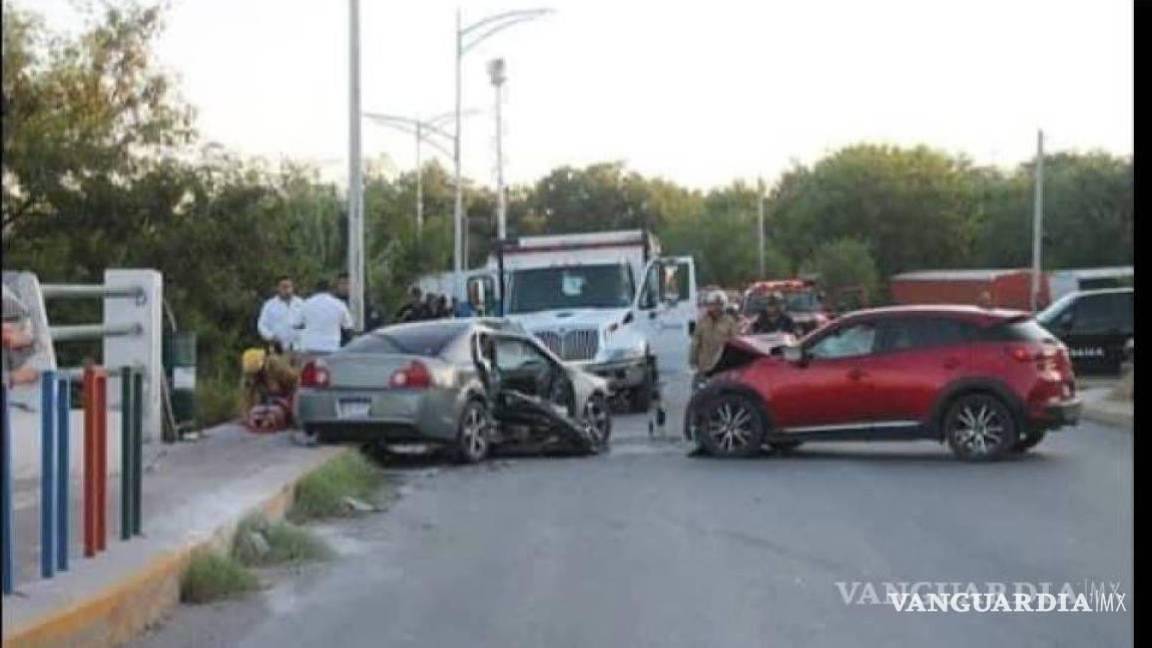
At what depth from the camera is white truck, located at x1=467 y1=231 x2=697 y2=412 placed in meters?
23.0

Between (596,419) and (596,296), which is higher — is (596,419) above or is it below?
below

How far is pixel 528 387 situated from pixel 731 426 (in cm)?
229

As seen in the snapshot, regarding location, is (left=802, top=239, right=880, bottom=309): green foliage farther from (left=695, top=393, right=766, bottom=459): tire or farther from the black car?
(left=695, top=393, right=766, bottom=459): tire

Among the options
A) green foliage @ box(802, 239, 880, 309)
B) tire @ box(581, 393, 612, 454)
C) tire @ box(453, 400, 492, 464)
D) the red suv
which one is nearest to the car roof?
the red suv

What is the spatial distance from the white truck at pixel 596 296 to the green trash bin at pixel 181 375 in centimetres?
724

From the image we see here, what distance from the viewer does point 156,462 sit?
14.3 m

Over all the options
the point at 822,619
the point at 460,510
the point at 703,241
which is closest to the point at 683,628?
the point at 822,619

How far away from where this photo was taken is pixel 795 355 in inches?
651

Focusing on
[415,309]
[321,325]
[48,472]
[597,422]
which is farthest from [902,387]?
[415,309]

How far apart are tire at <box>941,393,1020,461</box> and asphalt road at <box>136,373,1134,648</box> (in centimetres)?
24

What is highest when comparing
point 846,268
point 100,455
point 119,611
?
point 846,268

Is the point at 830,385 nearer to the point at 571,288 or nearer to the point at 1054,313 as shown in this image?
the point at 571,288

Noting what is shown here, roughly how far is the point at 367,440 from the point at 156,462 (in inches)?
91.5

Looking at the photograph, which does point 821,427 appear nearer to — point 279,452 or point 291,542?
point 279,452
